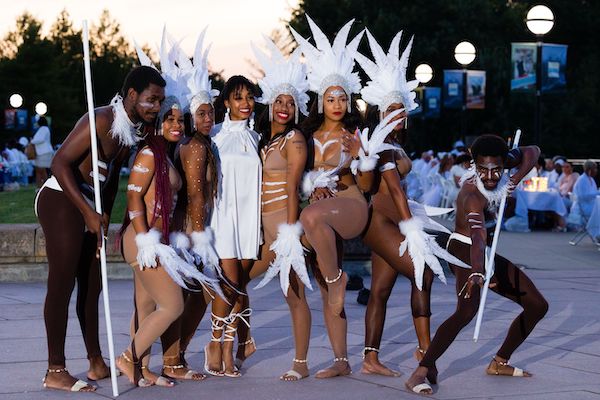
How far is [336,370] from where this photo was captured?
25.0 ft

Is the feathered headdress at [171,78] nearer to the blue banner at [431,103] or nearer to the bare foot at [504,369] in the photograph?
the bare foot at [504,369]

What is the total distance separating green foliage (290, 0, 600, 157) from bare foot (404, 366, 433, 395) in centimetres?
5006

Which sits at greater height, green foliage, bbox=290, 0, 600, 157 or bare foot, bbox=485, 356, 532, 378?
green foliage, bbox=290, 0, 600, 157

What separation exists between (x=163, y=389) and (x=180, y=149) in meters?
1.46

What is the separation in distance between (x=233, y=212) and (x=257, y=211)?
0.15 meters

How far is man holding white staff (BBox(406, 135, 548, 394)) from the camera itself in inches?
289

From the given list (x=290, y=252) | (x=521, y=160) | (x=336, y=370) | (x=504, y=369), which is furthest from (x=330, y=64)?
(x=504, y=369)

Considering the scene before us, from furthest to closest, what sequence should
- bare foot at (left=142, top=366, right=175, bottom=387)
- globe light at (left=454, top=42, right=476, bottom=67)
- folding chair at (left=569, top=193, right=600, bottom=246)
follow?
globe light at (left=454, top=42, right=476, bottom=67) → folding chair at (left=569, top=193, right=600, bottom=246) → bare foot at (left=142, top=366, right=175, bottom=387)

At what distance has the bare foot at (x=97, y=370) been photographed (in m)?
7.55

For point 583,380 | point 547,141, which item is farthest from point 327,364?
point 547,141

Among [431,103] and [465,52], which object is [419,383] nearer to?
[465,52]

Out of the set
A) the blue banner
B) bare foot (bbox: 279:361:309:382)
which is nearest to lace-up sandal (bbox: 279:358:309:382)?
bare foot (bbox: 279:361:309:382)

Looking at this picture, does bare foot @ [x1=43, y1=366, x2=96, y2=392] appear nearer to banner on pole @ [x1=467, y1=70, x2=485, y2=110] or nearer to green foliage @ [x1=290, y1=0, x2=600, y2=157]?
banner on pole @ [x1=467, y1=70, x2=485, y2=110]

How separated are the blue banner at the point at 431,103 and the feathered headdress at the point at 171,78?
3603 cm
